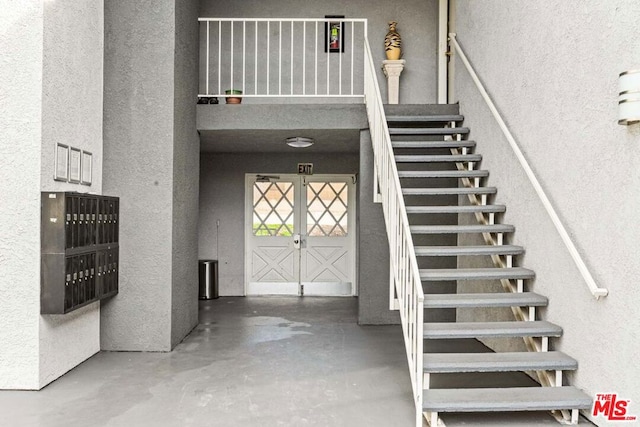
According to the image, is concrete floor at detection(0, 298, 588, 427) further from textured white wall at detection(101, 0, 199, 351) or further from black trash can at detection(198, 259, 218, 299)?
black trash can at detection(198, 259, 218, 299)

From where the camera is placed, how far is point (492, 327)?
3707mm

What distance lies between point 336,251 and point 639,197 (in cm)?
619

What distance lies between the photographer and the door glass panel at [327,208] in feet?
29.1

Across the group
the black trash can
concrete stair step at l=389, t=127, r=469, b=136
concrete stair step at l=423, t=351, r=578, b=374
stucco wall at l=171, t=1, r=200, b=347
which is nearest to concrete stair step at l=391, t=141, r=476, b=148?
concrete stair step at l=389, t=127, r=469, b=136

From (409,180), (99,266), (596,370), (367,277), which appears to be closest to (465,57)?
(409,180)

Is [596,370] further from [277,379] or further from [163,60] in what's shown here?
[163,60]

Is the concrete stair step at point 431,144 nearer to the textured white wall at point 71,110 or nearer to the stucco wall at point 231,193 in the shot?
the textured white wall at point 71,110

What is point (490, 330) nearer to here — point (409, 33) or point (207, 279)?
point (409, 33)

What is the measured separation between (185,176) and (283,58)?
2.88 m

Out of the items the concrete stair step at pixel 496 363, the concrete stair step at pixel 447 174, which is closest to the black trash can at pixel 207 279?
the concrete stair step at pixel 447 174

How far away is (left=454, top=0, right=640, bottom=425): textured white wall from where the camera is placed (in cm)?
301

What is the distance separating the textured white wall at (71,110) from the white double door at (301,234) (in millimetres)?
→ 3899

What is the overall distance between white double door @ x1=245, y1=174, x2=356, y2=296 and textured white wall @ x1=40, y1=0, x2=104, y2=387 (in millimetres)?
3899

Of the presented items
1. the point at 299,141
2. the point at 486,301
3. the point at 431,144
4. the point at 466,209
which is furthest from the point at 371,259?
the point at 486,301
